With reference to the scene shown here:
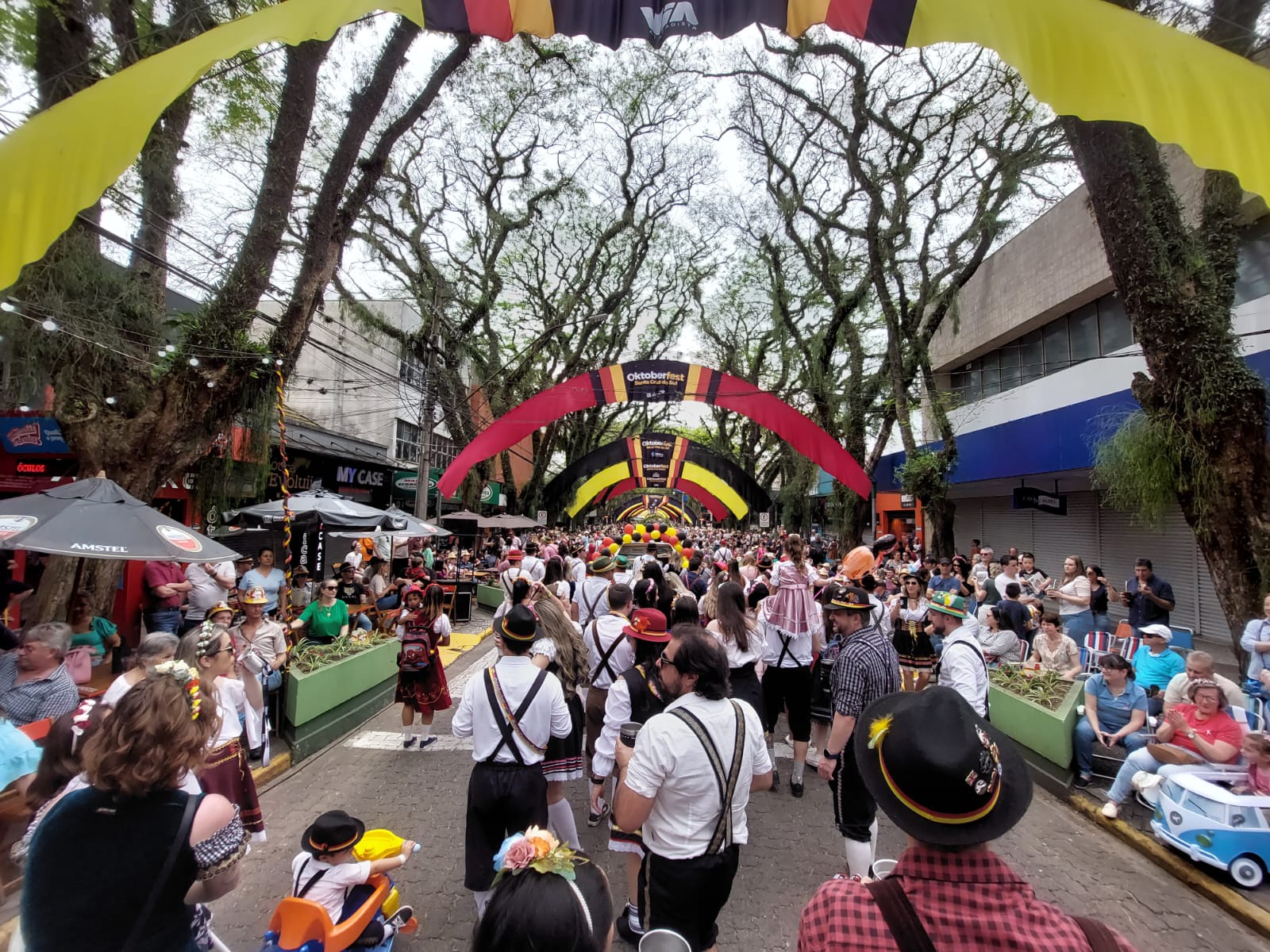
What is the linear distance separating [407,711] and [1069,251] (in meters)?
17.5

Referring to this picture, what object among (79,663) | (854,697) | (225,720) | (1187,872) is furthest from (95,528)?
(1187,872)

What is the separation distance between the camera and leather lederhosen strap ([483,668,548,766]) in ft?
11.1

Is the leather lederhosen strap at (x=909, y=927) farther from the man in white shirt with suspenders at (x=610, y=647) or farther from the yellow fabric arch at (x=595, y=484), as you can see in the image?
the yellow fabric arch at (x=595, y=484)

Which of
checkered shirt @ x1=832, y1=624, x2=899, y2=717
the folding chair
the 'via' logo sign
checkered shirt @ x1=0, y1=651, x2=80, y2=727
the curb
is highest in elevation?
the 'via' logo sign

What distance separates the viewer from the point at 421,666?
21.6 ft

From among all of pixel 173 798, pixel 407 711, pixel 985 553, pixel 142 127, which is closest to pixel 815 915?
pixel 173 798

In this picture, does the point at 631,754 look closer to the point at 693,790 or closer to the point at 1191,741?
the point at 693,790

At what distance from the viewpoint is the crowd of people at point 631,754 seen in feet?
4.86

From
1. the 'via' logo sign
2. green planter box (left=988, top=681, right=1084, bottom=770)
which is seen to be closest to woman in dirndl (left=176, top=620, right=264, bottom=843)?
the 'via' logo sign

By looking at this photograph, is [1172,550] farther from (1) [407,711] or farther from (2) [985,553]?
(1) [407,711]

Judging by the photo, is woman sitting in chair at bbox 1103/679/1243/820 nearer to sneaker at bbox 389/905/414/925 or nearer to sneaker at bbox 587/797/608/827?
sneaker at bbox 587/797/608/827

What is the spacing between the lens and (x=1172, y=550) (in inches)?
513

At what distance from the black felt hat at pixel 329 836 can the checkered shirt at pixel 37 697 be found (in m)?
2.23

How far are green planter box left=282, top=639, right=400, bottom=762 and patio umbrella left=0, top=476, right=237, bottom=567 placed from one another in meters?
1.54
